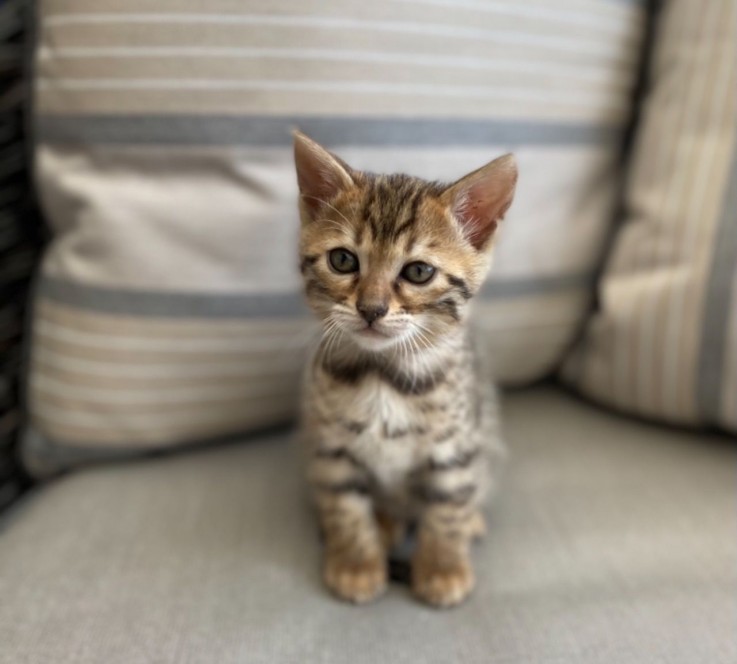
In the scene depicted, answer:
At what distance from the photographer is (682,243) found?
0.96 meters

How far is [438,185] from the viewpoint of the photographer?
0.75 metres

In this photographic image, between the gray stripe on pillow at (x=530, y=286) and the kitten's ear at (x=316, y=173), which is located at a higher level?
the kitten's ear at (x=316, y=173)

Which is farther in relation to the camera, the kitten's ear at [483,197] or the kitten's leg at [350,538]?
the kitten's leg at [350,538]

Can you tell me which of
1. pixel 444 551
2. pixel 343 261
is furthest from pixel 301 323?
pixel 444 551

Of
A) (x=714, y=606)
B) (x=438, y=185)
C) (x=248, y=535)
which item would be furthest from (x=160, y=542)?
(x=714, y=606)

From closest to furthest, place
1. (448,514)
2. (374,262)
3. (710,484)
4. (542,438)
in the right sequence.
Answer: (374,262)
(448,514)
(710,484)
(542,438)

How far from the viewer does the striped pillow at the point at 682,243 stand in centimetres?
92

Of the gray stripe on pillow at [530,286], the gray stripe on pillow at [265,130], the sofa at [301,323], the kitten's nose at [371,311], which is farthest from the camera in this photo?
the gray stripe on pillow at [530,286]

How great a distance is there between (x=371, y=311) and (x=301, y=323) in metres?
0.35

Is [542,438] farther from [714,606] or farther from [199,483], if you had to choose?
[199,483]

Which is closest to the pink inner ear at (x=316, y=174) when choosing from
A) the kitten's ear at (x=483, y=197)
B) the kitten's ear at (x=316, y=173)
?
the kitten's ear at (x=316, y=173)

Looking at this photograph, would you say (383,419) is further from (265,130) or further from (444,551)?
(265,130)

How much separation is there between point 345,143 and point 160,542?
61 cm

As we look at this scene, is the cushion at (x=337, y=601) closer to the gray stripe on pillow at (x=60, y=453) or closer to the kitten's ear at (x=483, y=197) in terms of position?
the gray stripe on pillow at (x=60, y=453)
